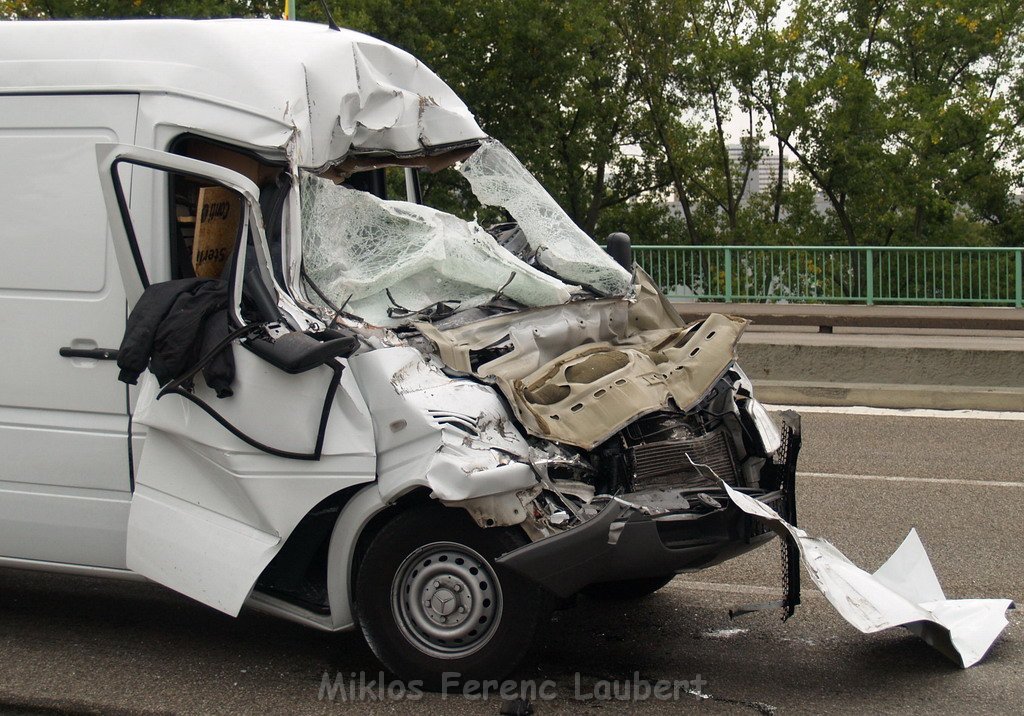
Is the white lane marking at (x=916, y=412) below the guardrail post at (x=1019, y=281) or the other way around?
below

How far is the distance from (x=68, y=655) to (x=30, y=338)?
1261 mm

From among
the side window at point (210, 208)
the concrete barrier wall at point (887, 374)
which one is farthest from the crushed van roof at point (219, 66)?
the concrete barrier wall at point (887, 374)

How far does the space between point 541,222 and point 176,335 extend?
→ 2.02m

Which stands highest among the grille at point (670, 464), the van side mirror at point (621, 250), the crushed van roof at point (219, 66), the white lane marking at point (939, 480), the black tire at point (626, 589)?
the crushed van roof at point (219, 66)

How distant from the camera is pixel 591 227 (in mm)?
32000

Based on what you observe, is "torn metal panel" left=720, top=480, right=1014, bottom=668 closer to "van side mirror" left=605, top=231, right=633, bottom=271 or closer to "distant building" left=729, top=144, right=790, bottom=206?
"van side mirror" left=605, top=231, right=633, bottom=271

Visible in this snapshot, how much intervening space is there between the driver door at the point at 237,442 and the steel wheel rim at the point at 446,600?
0.38m

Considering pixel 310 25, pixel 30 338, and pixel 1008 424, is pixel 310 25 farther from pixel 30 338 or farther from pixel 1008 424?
pixel 1008 424

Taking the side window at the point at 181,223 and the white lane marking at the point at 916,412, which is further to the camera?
the white lane marking at the point at 916,412

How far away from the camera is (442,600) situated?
4203mm

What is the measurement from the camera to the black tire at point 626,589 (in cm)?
543

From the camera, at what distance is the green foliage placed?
2661 cm

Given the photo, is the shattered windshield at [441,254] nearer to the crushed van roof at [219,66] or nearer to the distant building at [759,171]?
the crushed van roof at [219,66]

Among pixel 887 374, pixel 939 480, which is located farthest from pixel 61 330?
pixel 887 374
